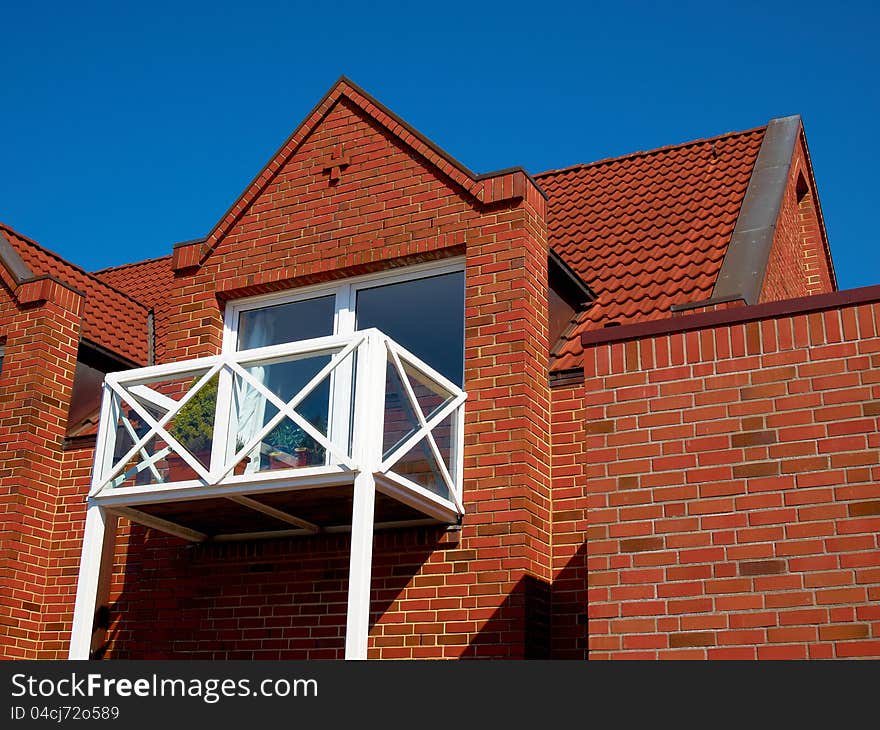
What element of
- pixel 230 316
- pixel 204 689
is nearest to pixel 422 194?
pixel 230 316

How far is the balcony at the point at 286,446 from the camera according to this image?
357 inches

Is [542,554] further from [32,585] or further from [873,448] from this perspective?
[32,585]

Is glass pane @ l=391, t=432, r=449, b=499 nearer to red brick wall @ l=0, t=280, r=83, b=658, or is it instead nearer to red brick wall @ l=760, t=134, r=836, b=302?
red brick wall @ l=0, t=280, r=83, b=658

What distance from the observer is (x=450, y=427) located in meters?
10.2

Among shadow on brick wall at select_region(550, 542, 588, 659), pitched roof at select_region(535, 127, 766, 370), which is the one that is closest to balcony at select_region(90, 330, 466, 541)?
shadow on brick wall at select_region(550, 542, 588, 659)

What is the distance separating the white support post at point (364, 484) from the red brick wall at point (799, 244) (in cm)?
524

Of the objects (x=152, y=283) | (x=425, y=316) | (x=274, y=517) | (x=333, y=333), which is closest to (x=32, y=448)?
(x=274, y=517)

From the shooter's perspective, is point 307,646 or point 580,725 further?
point 307,646

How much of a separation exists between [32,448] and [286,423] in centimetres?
380

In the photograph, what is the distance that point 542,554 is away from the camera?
32.8 feet

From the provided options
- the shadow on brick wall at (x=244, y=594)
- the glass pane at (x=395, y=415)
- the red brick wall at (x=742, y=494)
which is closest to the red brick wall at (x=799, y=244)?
the glass pane at (x=395, y=415)

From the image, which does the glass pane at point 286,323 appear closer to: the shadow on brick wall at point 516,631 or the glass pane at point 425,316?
the glass pane at point 425,316

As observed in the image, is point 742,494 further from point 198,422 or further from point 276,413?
point 198,422

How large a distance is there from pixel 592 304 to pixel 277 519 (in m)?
4.06
